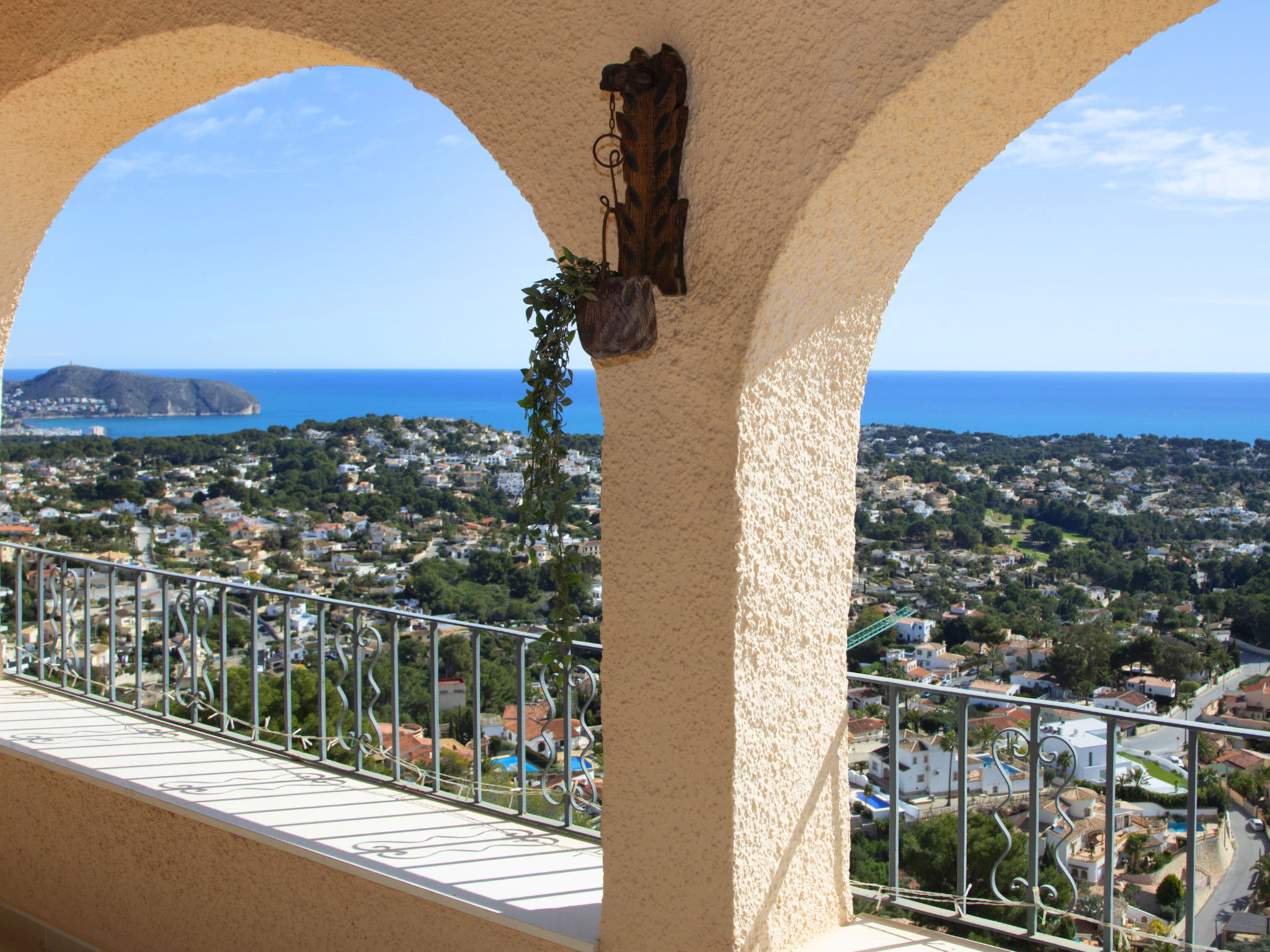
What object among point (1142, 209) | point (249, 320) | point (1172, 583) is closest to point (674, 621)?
point (1172, 583)

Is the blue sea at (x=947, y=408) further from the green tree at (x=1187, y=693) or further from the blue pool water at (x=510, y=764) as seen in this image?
the green tree at (x=1187, y=693)

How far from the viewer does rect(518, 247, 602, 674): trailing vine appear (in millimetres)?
1476

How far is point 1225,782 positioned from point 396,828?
1836 millimetres

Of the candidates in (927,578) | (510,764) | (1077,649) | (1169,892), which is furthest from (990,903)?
(927,578)

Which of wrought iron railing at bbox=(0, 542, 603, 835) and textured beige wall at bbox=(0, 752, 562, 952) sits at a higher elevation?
wrought iron railing at bbox=(0, 542, 603, 835)

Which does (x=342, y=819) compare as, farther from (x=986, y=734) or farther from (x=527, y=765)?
(x=986, y=734)

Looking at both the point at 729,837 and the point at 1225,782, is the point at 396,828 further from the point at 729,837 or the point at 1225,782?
the point at 1225,782

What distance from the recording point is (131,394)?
38.4ft

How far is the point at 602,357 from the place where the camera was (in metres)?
1.41

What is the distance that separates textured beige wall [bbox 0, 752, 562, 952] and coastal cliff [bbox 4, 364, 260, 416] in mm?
7951

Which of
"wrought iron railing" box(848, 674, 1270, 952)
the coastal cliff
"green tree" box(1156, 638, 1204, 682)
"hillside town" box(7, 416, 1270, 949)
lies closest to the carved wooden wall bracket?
"hillside town" box(7, 416, 1270, 949)

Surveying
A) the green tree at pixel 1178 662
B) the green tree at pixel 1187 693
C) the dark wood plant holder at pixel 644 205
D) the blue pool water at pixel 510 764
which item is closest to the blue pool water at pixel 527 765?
the blue pool water at pixel 510 764

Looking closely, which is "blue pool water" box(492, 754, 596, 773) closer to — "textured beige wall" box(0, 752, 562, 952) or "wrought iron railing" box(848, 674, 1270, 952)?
"textured beige wall" box(0, 752, 562, 952)

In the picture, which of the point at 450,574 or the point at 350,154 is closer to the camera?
the point at 450,574
